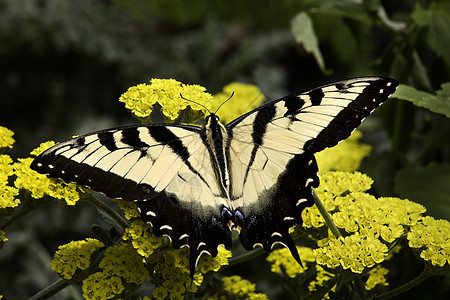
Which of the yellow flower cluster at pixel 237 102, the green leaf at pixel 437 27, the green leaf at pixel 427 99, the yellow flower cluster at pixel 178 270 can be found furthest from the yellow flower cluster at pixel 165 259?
the green leaf at pixel 437 27

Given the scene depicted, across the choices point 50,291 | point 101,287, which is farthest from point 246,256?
point 50,291

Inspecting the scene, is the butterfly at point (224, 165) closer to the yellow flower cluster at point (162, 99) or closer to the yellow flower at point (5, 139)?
the yellow flower cluster at point (162, 99)

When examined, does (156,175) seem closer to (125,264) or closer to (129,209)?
(129,209)

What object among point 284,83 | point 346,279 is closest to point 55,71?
point 284,83

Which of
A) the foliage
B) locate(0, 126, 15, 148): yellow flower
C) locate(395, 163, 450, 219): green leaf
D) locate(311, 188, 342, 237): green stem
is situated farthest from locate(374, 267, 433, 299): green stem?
locate(0, 126, 15, 148): yellow flower

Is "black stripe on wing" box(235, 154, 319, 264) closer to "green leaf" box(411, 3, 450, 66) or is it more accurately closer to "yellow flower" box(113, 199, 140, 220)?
"yellow flower" box(113, 199, 140, 220)

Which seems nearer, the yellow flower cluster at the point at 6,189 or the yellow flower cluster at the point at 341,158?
the yellow flower cluster at the point at 6,189
